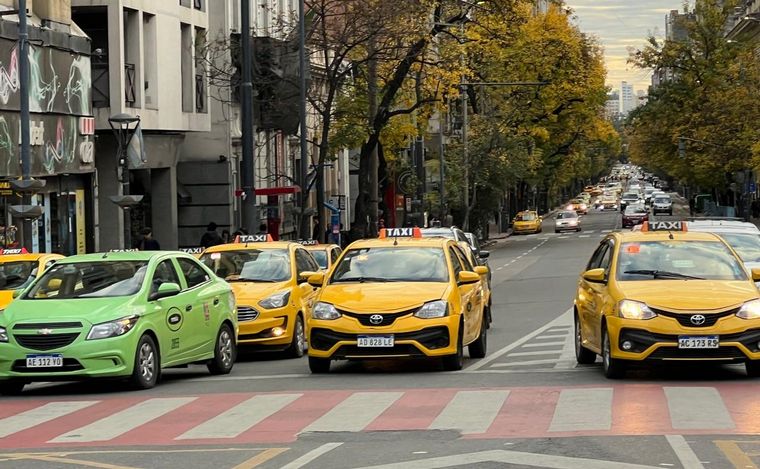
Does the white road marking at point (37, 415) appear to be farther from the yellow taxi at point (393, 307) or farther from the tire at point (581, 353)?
the tire at point (581, 353)

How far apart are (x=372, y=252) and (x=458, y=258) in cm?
133

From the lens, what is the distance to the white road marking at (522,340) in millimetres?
19422

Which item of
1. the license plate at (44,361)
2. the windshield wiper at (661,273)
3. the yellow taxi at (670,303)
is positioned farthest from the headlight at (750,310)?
the license plate at (44,361)

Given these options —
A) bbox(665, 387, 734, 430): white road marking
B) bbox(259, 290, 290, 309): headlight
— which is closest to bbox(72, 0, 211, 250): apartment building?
bbox(259, 290, 290, 309): headlight

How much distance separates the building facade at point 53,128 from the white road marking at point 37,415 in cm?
1699

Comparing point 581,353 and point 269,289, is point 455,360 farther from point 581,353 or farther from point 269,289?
point 269,289

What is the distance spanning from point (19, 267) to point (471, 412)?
10128 mm

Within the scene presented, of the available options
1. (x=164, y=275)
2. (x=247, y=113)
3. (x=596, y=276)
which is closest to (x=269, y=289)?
(x=164, y=275)

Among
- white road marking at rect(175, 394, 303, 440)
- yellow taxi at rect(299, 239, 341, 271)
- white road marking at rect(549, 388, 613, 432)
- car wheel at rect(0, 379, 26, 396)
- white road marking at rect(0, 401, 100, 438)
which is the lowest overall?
car wheel at rect(0, 379, 26, 396)

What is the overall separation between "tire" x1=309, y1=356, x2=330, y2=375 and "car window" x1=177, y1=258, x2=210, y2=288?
1744 millimetres

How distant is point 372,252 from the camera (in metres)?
19.4

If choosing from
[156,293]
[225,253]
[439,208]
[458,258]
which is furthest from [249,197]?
[439,208]

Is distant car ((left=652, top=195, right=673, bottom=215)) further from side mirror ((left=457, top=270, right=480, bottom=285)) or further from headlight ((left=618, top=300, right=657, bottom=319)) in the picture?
headlight ((left=618, top=300, right=657, bottom=319))

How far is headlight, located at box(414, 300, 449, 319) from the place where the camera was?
17.7 m
